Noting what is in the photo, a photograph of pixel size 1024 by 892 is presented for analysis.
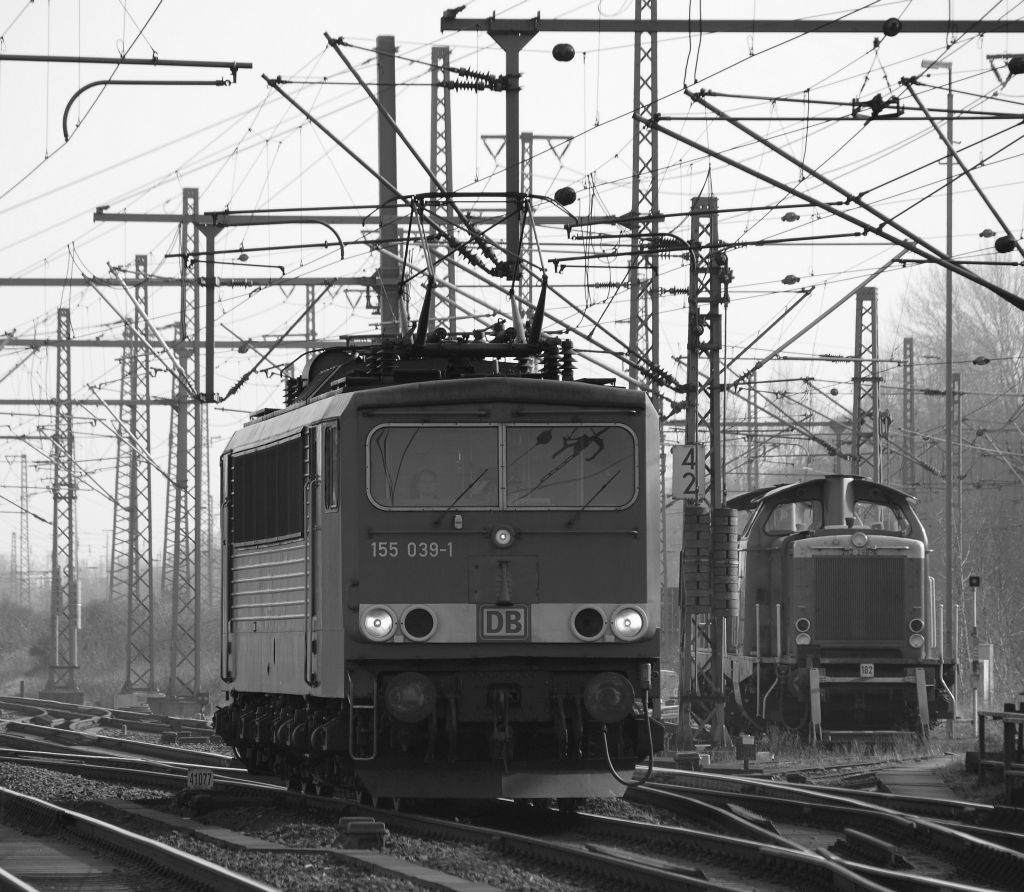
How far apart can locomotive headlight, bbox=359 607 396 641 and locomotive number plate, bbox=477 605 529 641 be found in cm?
67

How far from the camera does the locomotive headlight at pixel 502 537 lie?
1425 centimetres

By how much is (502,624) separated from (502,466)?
48.8 inches

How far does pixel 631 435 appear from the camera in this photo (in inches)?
578

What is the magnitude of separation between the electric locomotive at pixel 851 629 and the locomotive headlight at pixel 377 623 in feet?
Result: 41.3

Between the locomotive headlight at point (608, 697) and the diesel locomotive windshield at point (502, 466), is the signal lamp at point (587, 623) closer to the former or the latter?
the locomotive headlight at point (608, 697)

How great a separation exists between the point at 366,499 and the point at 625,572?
2099mm

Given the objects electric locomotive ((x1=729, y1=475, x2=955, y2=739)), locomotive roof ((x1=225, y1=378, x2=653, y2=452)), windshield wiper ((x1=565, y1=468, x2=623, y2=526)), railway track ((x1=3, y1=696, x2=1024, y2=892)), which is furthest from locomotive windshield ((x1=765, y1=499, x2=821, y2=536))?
windshield wiper ((x1=565, y1=468, x2=623, y2=526))

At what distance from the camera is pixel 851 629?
26359 mm

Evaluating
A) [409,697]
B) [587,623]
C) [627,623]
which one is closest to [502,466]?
[587,623]

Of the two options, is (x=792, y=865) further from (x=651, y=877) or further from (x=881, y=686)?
(x=881, y=686)

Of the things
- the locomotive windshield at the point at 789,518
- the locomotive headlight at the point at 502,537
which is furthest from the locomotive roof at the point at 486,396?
the locomotive windshield at the point at 789,518

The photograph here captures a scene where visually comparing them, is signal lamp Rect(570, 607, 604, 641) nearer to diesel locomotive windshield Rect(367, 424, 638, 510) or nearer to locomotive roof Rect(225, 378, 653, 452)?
diesel locomotive windshield Rect(367, 424, 638, 510)

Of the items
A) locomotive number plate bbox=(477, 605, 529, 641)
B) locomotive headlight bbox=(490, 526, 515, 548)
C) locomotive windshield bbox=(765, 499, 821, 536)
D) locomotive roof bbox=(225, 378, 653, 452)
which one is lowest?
locomotive number plate bbox=(477, 605, 529, 641)

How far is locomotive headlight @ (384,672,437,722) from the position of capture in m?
13.8
